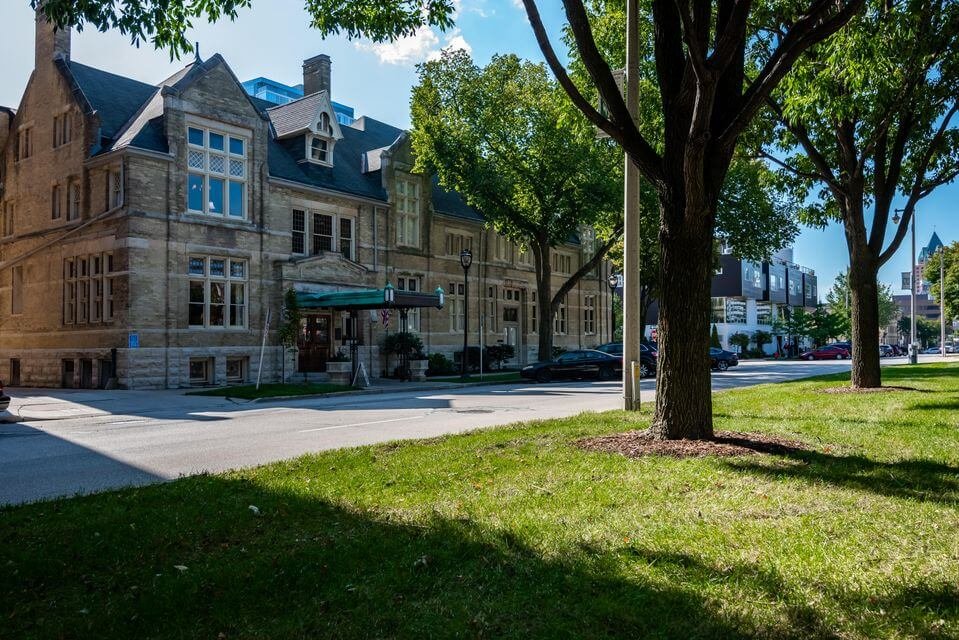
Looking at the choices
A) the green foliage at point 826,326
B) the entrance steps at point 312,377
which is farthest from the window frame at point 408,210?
the green foliage at point 826,326

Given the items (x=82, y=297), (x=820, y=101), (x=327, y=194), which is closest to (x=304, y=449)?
(x=820, y=101)

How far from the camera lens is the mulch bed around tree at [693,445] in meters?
8.23

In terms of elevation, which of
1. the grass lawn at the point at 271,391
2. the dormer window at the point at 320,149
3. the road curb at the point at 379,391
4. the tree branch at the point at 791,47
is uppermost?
the dormer window at the point at 320,149

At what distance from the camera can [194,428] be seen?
42.8 feet

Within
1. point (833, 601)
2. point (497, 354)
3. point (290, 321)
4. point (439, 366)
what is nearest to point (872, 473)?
point (833, 601)

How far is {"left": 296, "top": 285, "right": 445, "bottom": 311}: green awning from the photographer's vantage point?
2639cm

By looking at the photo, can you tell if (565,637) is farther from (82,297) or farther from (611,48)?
(82,297)

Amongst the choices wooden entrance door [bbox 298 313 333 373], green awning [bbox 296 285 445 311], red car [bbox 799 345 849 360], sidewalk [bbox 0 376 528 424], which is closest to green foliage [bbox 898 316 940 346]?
red car [bbox 799 345 849 360]

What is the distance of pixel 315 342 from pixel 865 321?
20.4m

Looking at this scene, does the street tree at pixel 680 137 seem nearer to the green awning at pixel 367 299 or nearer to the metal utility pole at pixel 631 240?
the metal utility pole at pixel 631 240

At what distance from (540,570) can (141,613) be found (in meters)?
2.23

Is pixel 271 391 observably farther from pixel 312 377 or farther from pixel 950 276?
pixel 950 276

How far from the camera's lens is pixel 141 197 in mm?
24062

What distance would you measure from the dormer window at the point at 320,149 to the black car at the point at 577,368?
12.4 metres
